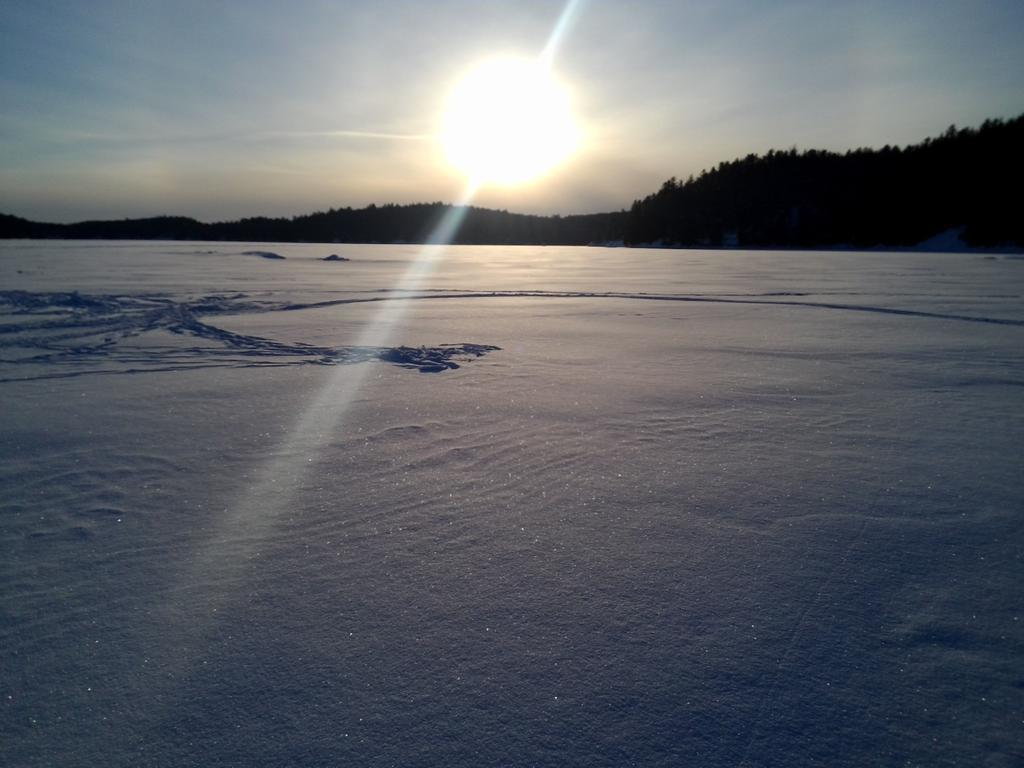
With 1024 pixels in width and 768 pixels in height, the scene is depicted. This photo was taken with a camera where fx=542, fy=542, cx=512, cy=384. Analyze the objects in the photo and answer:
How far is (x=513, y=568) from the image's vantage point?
1.74 meters

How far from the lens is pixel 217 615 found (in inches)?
59.8

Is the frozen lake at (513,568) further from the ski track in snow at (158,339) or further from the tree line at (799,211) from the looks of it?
the tree line at (799,211)

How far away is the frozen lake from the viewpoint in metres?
1.17

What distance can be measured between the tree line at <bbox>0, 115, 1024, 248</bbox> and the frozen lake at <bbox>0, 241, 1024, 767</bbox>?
5546 centimetres

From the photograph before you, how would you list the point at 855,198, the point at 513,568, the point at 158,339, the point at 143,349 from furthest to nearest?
the point at 855,198 < the point at 158,339 < the point at 143,349 < the point at 513,568

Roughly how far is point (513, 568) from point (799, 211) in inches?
2659

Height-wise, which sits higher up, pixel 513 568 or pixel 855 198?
pixel 855 198

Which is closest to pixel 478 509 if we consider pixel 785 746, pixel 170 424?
pixel 785 746

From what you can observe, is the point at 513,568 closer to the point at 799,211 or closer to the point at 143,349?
the point at 143,349

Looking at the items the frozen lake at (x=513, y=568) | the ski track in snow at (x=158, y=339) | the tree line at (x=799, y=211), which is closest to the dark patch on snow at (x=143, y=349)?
the ski track in snow at (x=158, y=339)

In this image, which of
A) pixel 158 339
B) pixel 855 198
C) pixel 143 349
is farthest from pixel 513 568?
pixel 855 198

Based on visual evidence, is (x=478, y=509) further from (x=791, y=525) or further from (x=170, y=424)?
(x=170, y=424)

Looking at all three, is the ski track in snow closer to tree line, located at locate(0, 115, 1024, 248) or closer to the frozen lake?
the frozen lake

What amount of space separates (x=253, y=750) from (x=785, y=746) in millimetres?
1102
